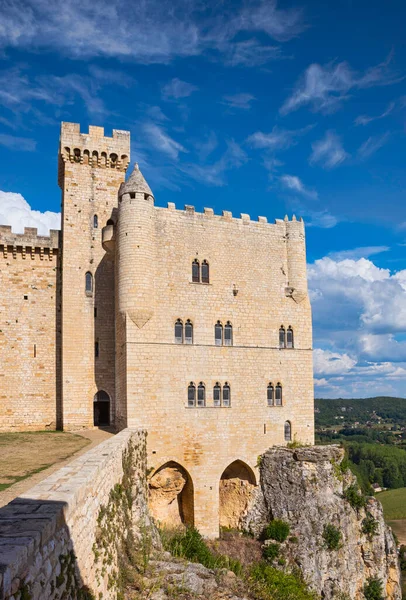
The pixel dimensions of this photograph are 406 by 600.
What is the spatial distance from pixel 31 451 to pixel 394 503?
96.0 metres

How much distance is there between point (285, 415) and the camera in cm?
2520

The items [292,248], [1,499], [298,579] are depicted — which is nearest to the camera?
[1,499]

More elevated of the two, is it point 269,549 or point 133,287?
point 133,287

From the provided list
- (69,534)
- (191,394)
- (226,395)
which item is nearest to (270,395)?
(226,395)

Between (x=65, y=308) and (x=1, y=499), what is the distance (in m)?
15.7

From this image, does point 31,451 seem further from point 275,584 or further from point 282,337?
point 282,337

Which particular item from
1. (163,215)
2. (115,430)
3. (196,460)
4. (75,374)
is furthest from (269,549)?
(163,215)

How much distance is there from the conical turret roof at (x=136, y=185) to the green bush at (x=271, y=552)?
16997 mm

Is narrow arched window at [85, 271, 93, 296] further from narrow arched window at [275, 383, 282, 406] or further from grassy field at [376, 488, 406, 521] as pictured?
grassy field at [376, 488, 406, 521]

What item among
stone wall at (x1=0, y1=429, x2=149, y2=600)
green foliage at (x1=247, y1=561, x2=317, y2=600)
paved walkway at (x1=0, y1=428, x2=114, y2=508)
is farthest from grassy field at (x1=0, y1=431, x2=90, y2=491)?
green foliage at (x1=247, y1=561, x2=317, y2=600)

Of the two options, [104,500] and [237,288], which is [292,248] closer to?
[237,288]

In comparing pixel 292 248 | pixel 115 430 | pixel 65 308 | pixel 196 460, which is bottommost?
pixel 196 460

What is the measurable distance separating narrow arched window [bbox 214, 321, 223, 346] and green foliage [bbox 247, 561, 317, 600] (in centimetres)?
994

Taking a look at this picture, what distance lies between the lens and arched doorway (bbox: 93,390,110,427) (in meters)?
24.2
